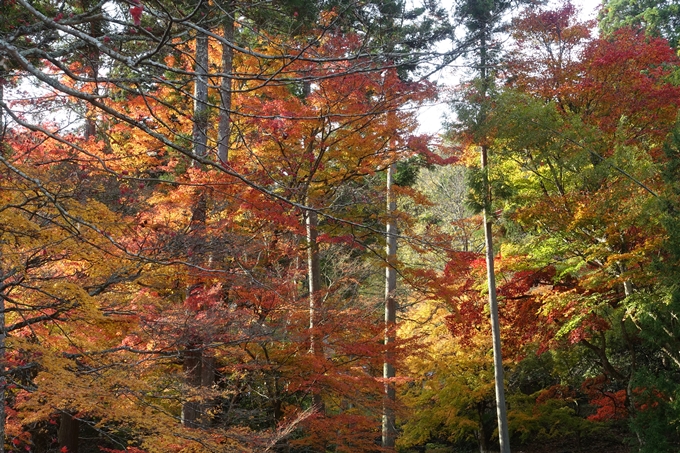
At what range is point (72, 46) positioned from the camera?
11.2ft

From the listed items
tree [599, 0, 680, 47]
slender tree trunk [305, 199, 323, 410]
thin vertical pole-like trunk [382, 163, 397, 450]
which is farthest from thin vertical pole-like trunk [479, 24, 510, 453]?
tree [599, 0, 680, 47]

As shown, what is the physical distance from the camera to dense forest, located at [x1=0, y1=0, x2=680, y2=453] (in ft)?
17.2

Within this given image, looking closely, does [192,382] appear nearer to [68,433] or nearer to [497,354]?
[68,433]

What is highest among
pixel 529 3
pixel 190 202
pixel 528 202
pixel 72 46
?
pixel 529 3

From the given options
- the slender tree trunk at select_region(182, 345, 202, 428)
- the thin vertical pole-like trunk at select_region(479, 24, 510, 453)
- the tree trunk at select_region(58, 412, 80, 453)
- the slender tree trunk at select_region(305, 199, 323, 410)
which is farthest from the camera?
the thin vertical pole-like trunk at select_region(479, 24, 510, 453)

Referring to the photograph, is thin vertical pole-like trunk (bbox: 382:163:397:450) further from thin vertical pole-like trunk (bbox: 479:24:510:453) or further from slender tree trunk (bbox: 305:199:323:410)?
thin vertical pole-like trunk (bbox: 479:24:510:453)

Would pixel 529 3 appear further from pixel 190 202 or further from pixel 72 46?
pixel 72 46

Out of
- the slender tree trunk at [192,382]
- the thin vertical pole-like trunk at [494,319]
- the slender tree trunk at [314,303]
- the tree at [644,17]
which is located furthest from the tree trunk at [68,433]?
the tree at [644,17]

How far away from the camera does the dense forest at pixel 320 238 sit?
5.23 metres

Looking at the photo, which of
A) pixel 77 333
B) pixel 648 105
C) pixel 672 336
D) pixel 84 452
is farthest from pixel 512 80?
pixel 84 452

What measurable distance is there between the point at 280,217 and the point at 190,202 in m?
1.33

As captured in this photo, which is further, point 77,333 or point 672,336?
point 672,336

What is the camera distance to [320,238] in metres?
10.7

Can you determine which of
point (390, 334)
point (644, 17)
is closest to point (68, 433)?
point (390, 334)
